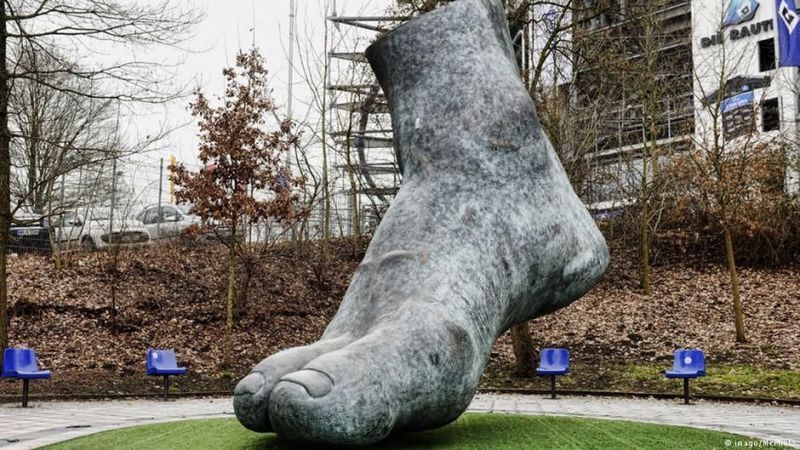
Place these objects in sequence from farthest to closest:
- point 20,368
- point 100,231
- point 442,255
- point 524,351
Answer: point 100,231
point 524,351
point 20,368
point 442,255

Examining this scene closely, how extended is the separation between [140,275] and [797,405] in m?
15.2

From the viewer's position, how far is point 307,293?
21.3 m

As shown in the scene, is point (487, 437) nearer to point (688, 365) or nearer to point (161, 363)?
point (688, 365)

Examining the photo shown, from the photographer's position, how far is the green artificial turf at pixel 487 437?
21.5 feet

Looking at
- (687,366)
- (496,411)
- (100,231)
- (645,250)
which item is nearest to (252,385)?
(496,411)

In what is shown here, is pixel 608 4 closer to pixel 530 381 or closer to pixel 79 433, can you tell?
pixel 530 381

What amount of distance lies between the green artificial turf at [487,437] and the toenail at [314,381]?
0.95 metres

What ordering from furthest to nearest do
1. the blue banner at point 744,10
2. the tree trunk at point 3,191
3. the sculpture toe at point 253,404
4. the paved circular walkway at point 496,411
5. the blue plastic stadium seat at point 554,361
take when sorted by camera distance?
1. the blue banner at point 744,10
2. the tree trunk at point 3,191
3. the blue plastic stadium seat at point 554,361
4. the paved circular walkway at point 496,411
5. the sculpture toe at point 253,404

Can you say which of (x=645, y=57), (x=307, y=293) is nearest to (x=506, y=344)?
(x=307, y=293)

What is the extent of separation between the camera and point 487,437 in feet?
22.7

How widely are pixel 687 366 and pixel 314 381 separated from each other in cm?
860

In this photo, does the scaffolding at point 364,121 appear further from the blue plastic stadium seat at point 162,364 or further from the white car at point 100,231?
the blue plastic stadium seat at point 162,364

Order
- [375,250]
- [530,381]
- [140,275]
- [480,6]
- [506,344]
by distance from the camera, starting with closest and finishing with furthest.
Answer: [375,250] → [480,6] → [530,381] → [506,344] → [140,275]

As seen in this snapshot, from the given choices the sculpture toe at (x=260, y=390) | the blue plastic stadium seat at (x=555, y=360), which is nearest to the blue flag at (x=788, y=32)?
the blue plastic stadium seat at (x=555, y=360)
